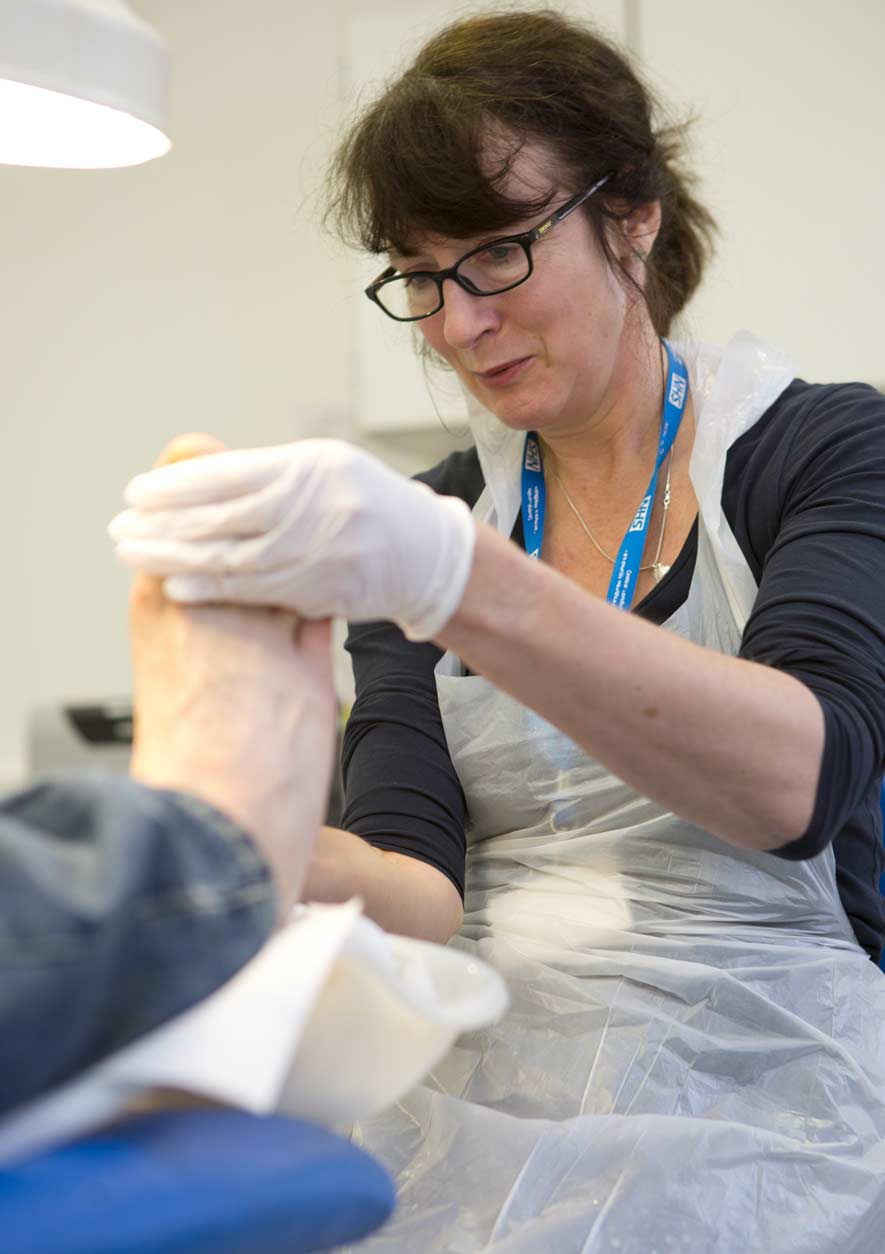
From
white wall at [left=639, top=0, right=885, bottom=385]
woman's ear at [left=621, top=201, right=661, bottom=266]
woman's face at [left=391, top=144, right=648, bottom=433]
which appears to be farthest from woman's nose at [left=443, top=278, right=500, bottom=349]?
white wall at [left=639, top=0, right=885, bottom=385]

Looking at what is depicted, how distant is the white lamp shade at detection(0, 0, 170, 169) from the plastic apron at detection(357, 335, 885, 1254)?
22.1 inches

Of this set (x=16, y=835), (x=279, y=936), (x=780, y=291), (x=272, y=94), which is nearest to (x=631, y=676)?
(x=279, y=936)

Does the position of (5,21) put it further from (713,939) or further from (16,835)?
(713,939)

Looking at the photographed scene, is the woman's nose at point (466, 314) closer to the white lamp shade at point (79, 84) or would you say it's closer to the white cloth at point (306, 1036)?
the white lamp shade at point (79, 84)

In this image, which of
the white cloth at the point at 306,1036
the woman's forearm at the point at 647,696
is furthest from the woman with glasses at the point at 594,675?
the white cloth at the point at 306,1036

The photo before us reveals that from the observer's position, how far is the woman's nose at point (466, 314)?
1271 mm

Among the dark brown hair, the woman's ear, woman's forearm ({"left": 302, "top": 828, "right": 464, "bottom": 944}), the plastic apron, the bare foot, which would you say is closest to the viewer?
the bare foot

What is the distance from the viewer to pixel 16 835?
0.56 meters

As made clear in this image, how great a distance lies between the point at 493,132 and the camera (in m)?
1.25

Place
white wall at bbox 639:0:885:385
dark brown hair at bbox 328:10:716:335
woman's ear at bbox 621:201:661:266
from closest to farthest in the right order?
dark brown hair at bbox 328:10:716:335, woman's ear at bbox 621:201:661:266, white wall at bbox 639:0:885:385

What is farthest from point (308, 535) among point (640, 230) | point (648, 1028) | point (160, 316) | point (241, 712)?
point (160, 316)

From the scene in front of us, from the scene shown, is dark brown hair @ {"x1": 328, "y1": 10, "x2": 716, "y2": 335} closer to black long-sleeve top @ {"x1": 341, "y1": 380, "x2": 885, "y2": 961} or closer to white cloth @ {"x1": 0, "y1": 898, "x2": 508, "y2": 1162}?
black long-sleeve top @ {"x1": 341, "y1": 380, "x2": 885, "y2": 961}

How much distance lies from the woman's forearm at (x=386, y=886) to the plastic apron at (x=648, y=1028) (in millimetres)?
58

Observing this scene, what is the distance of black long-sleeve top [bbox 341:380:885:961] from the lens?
96 centimetres
